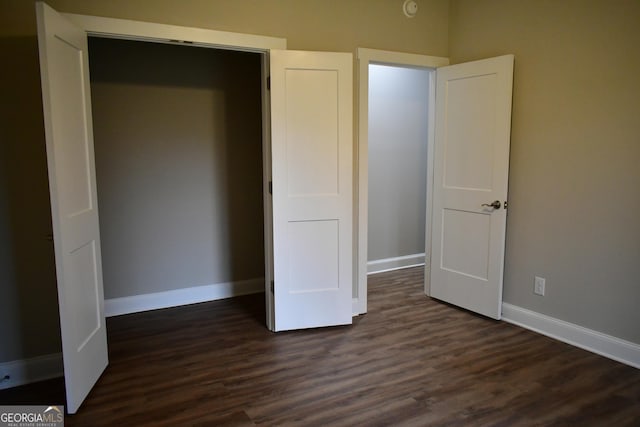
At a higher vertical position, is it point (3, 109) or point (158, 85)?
point (158, 85)

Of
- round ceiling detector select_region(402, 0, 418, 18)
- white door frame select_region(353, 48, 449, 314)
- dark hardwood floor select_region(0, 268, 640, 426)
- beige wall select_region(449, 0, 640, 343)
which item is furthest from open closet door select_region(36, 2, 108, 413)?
beige wall select_region(449, 0, 640, 343)

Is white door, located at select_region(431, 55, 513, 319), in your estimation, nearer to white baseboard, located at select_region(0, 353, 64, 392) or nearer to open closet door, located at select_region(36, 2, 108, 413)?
open closet door, located at select_region(36, 2, 108, 413)

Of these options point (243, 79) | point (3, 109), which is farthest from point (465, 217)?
point (3, 109)

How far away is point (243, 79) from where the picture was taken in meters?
4.30

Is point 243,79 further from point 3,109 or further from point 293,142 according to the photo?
point 3,109

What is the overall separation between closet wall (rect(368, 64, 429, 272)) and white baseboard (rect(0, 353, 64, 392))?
10.7 ft

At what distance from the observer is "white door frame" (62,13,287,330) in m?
2.75

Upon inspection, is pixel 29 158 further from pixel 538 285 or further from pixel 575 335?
pixel 575 335

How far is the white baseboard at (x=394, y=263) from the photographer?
205 inches

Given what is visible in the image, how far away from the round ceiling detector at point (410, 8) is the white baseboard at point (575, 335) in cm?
256

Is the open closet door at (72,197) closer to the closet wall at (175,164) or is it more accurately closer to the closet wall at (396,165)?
the closet wall at (175,164)

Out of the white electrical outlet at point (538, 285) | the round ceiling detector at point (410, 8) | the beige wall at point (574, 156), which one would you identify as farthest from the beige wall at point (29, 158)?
the white electrical outlet at point (538, 285)

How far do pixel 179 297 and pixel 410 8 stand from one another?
3.28 metres

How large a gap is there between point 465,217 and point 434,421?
1956mm
